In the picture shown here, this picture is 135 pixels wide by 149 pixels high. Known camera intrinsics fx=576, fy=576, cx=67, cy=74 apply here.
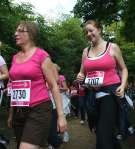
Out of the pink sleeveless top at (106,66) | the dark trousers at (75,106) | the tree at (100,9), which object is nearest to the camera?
the pink sleeveless top at (106,66)

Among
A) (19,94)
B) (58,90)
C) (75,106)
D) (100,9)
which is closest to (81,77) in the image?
(19,94)

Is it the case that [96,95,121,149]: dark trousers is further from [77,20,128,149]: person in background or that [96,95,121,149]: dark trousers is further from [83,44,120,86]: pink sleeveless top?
[83,44,120,86]: pink sleeveless top

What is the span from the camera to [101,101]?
7020 millimetres

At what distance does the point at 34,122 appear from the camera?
18.5 feet

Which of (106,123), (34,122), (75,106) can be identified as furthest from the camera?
(75,106)

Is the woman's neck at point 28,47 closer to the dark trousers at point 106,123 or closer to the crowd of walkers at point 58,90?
the crowd of walkers at point 58,90

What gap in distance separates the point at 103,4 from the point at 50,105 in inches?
778

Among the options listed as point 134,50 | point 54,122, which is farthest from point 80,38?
point 54,122

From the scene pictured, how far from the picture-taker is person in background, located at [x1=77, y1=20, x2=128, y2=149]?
22.6 feet

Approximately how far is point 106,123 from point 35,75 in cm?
150

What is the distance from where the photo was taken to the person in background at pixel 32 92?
18.3 ft

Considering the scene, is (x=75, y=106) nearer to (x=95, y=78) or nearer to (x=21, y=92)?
(x=95, y=78)

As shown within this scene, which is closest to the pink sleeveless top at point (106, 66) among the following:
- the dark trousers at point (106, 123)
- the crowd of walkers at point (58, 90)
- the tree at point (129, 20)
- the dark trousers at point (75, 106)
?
the crowd of walkers at point (58, 90)

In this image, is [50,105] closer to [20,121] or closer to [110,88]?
[20,121]
